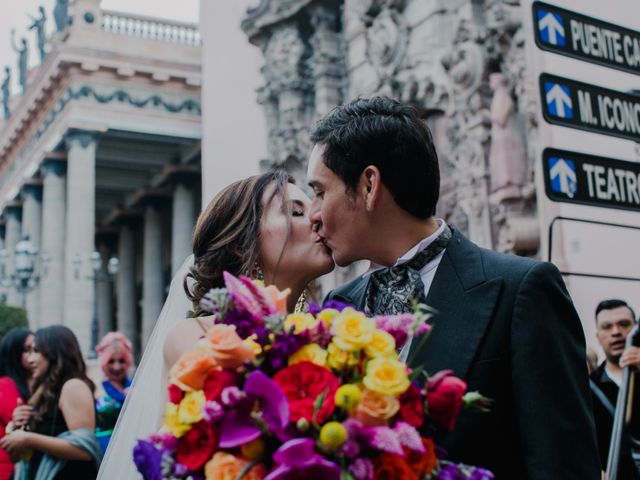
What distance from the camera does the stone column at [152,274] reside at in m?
38.3

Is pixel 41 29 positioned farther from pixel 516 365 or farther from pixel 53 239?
pixel 516 365

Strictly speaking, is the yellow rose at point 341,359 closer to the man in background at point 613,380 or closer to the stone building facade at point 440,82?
the man in background at point 613,380

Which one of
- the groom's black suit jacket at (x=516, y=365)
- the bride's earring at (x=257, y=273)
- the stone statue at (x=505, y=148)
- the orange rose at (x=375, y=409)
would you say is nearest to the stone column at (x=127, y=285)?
the stone statue at (x=505, y=148)

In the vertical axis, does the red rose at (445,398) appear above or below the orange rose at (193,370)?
below

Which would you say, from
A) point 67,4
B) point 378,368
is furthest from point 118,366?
point 67,4

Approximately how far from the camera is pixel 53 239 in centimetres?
3434

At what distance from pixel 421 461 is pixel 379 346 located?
0.84 feet

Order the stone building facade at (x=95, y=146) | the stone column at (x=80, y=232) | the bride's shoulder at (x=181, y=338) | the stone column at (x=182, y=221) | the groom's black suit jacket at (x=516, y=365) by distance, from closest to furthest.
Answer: the groom's black suit jacket at (x=516, y=365) < the bride's shoulder at (x=181, y=338) < the stone column at (x=80, y=232) < the stone building facade at (x=95, y=146) < the stone column at (x=182, y=221)

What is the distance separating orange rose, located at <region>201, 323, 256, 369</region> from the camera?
2.04m

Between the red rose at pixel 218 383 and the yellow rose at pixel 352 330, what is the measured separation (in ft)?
0.79

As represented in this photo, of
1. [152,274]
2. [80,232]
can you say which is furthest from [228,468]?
[152,274]

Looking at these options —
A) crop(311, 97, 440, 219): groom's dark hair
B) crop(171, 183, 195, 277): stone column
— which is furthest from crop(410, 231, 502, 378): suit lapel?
crop(171, 183, 195, 277): stone column

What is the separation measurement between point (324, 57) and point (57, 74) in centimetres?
1801

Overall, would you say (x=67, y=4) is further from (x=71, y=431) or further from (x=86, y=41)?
(x=71, y=431)
